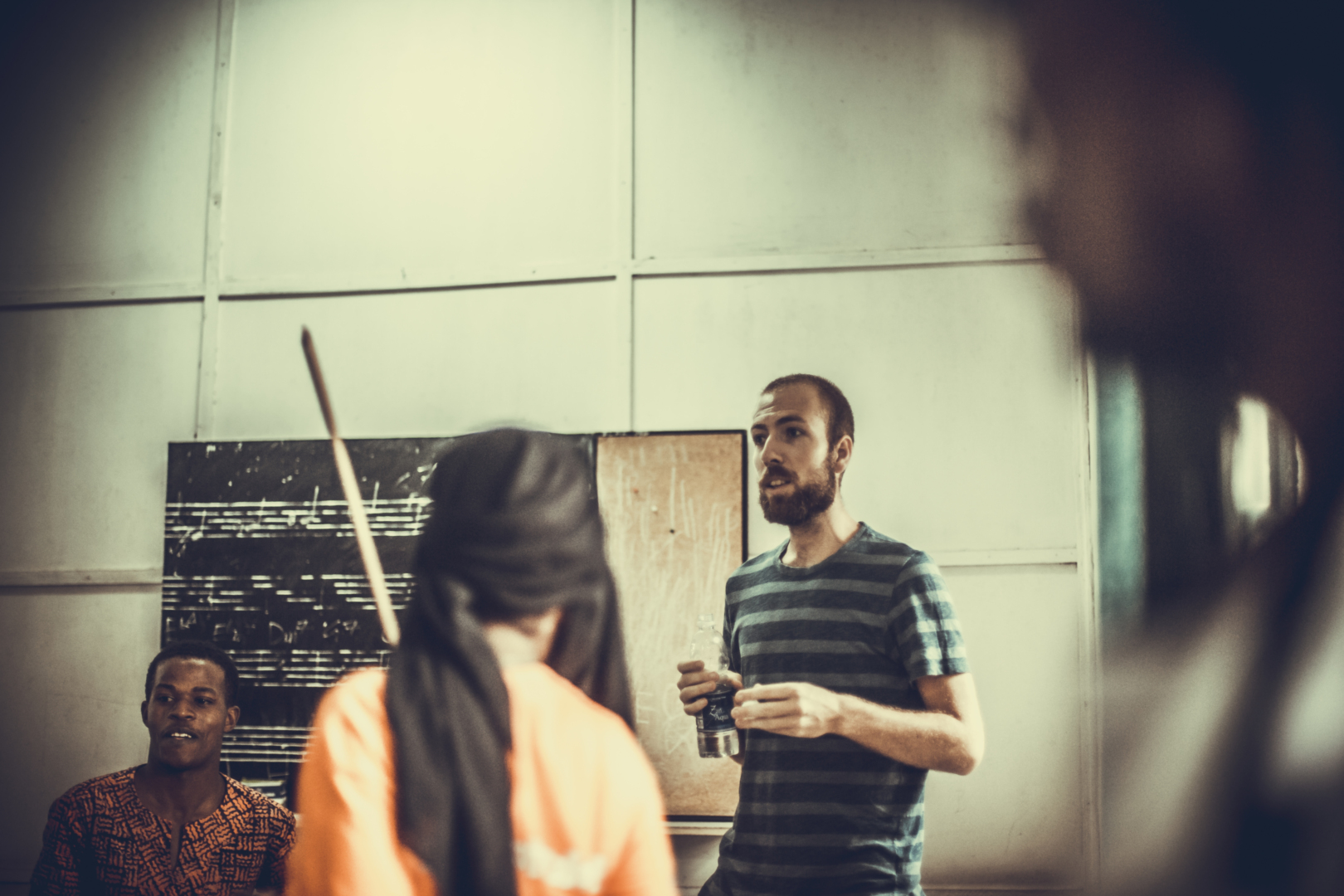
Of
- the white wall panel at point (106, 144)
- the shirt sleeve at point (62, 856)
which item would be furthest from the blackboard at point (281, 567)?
the white wall panel at point (106, 144)

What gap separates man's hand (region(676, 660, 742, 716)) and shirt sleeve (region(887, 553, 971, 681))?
1.10ft

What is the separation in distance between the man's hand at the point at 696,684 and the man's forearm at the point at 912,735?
0.80 feet

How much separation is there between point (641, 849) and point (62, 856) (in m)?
1.96

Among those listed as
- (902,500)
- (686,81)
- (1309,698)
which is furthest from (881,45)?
(1309,698)

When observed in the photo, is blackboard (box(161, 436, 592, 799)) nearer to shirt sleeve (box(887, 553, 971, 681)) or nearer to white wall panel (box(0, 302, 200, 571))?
white wall panel (box(0, 302, 200, 571))

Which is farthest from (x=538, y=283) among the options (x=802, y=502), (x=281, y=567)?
(x=802, y=502)

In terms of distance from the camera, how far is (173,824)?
7.45ft

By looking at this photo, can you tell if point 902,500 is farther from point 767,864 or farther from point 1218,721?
point 767,864

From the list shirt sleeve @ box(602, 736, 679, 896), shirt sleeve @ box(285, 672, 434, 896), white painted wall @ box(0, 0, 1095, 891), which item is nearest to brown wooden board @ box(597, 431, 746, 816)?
white painted wall @ box(0, 0, 1095, 891)

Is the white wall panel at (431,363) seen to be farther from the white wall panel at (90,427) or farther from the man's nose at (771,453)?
the man's nose at (771,453)

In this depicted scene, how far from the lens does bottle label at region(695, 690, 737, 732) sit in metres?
1.83

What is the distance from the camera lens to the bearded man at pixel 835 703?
5.66 feet

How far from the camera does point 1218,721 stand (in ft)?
7.90

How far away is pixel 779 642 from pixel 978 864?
1.16 metres
